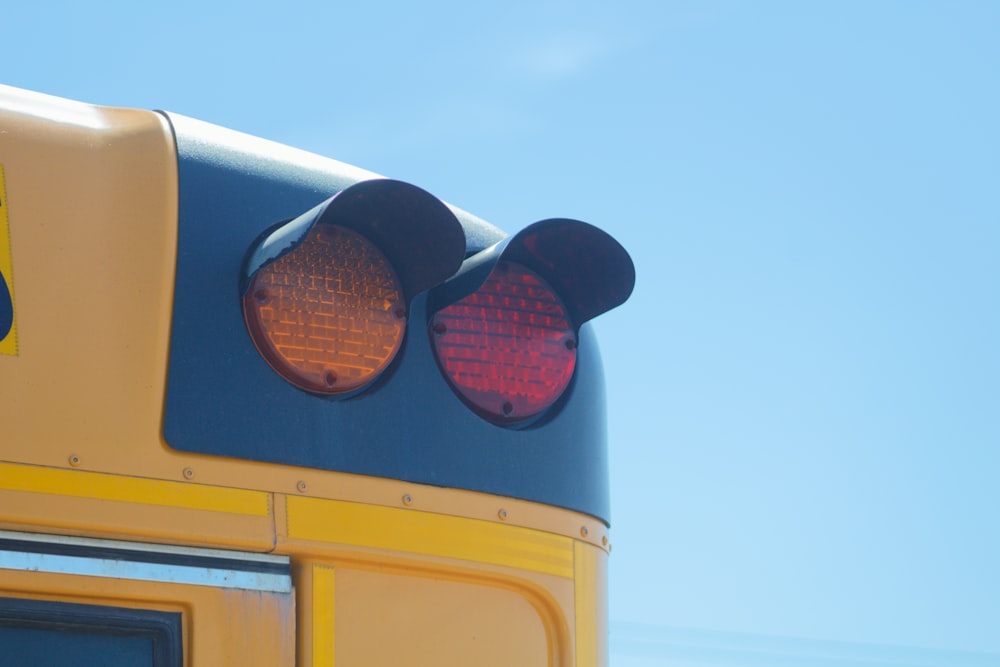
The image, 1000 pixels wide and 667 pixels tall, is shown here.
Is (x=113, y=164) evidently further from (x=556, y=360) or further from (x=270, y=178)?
(x=556, y=360)

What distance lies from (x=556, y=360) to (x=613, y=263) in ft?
0.60

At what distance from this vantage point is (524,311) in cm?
233

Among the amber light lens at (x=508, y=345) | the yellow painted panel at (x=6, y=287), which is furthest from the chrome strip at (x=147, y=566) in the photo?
the amber light lens at (x=508, y=345)

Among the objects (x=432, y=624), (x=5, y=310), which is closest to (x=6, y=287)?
(x=5, y=310)

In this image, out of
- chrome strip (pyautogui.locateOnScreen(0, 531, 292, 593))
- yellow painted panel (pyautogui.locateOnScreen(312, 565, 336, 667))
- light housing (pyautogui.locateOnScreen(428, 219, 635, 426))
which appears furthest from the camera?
light housing (pyautogui.locateOnScreen(428, 219, 635, 426))

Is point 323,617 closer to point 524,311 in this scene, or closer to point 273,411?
point 273,411

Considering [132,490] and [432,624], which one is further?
[432,624]

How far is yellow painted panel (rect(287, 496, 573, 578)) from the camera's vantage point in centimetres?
204

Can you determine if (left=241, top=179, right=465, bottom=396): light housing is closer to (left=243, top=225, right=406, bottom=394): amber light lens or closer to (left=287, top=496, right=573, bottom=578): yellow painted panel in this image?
(left=243, top=225, right=406, bottom=394): amber light lens

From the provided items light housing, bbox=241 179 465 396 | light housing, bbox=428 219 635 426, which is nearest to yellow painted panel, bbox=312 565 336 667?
light housing, bbox=241 179 465 396

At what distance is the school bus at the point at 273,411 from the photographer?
1894mm

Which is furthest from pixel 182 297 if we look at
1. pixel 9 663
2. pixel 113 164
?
pixel 9 663

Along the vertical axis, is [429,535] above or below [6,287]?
below

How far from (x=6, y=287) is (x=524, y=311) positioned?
801mm
